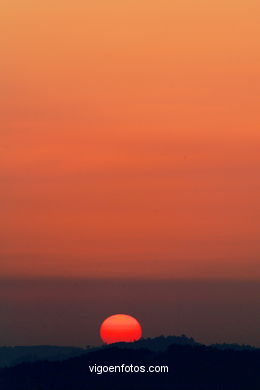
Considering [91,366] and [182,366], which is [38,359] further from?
[182,366]

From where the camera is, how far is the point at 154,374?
5362 centimetres

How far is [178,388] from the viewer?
5441cm

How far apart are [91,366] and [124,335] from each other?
3.18 metres

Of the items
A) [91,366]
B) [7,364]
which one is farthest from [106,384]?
[7,364]

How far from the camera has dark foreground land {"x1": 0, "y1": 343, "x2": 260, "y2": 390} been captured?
174 ft

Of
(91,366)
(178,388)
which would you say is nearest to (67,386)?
(91,366)

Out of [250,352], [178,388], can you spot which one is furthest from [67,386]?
[250,352]

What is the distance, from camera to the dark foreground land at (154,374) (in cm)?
5297

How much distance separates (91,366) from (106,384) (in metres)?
1.12

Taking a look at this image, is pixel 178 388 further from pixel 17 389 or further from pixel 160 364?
pixel 17 389

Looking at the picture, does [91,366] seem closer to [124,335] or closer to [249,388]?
[124,335]

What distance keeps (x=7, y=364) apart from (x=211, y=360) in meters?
9.01

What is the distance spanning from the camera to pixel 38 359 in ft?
180

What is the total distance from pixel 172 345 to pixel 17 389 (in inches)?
278
